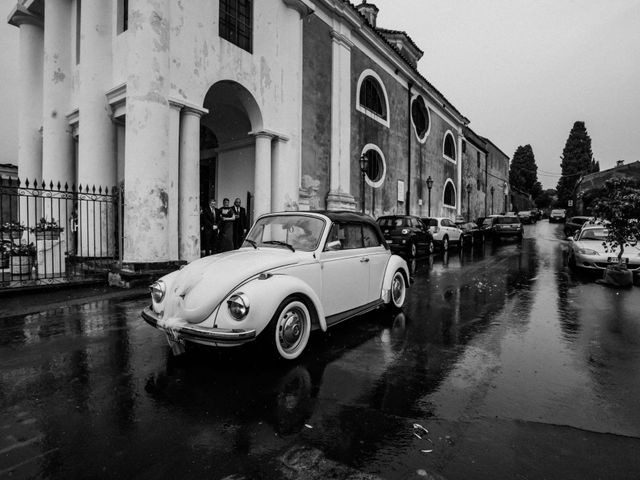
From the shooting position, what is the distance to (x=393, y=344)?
4.64 m

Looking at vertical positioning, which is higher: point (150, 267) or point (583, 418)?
point (150, 267)

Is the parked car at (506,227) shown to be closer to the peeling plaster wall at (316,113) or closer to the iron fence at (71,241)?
the peeling plaster wall at (316,113)

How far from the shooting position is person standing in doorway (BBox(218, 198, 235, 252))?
11.5 metres

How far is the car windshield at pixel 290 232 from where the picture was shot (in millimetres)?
4691

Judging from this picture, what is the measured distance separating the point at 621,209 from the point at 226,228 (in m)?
10.1

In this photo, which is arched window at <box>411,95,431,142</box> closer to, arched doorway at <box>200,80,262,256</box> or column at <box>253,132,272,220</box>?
arched doorway at <box>200,80,262,256</box>

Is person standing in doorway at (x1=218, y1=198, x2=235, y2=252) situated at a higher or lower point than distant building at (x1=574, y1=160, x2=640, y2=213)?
lower

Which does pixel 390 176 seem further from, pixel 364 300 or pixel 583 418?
pixel 583 418

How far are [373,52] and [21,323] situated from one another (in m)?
18.7

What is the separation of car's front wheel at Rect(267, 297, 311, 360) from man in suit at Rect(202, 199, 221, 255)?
7582mm

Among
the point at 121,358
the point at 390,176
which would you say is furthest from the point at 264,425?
the point at 390,176

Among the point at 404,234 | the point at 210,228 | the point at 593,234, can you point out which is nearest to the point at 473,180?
the point at 404,234

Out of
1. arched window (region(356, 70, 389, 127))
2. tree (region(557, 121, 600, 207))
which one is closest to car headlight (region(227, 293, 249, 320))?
arched window (region(356, 70, 389, 127))

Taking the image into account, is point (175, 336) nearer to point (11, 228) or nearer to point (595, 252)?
point (11, 228)
